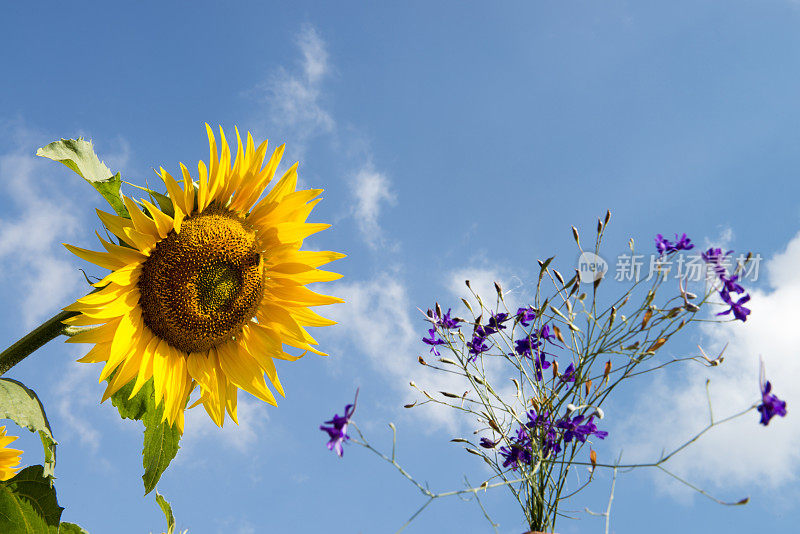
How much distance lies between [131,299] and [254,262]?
1.35 ft

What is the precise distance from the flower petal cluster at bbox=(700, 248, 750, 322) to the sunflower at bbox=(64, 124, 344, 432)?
47.2 inches

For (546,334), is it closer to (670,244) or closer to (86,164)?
(670,244)

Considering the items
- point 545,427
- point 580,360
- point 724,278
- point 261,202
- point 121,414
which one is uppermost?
point 261,202

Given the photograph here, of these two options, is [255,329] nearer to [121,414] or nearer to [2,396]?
[121,414]

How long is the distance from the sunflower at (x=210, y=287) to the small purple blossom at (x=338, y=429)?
35.4 inches

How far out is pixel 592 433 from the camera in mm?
1854

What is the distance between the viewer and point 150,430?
228 centimetres

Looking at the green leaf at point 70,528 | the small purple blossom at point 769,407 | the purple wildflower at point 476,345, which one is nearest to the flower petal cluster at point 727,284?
the small purple blossom at point 769,407

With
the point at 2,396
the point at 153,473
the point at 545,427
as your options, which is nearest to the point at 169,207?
the point at 2,396

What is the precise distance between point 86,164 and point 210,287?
543 millimetres

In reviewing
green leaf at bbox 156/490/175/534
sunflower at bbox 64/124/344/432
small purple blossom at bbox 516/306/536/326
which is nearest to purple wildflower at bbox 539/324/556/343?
small purple blossom at bbox 516/306/536/326

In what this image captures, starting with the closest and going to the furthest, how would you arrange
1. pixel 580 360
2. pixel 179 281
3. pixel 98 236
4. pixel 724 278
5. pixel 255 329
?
pixel 724 278, pixel 580 360, pixel 98 236, pixel 179 281, pixel 255 329

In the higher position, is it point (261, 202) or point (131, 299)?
point (261, 202)

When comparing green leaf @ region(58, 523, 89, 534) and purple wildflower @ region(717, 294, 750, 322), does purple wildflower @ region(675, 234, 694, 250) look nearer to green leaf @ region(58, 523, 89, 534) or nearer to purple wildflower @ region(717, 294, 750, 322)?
purple wildflower @ region(717, 294, 750, 322)
